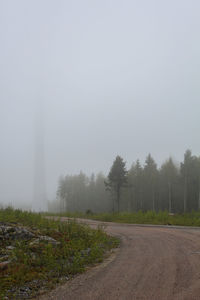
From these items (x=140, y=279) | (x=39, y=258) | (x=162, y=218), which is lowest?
(x=162, y=218)

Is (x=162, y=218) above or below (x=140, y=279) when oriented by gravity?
below

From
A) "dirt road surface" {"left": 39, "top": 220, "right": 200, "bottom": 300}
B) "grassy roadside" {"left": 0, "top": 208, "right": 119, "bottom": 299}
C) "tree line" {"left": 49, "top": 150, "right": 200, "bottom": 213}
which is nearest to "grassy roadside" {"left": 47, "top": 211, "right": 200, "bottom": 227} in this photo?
"grassy roadside" {"left": 0, "top": 208, "right": 119, "bottom": 299}

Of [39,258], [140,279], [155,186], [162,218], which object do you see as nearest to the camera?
[140,279]

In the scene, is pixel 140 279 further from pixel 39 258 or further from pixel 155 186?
pixel 155 186

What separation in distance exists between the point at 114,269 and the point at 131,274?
0.79 metres

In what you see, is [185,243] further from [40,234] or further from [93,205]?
[93,205]

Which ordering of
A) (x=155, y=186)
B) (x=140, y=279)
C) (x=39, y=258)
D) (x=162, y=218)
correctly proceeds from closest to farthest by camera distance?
1. (x=140, y=279)
2. (x=39, y=258)
3. (x=162, y=218)
4. (x=155, y=186)

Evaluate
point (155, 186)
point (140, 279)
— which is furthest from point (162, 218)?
point (155, 186)

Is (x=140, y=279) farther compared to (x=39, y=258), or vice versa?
(x=39, y=258)

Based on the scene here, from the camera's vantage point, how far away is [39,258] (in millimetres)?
7918

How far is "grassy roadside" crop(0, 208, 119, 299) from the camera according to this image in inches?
240

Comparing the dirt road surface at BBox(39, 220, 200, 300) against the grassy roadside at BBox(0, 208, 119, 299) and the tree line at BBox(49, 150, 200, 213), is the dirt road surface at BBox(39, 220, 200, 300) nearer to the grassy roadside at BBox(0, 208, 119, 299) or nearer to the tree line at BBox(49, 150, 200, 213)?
the grassy roadside at BBox(0, 208, 119, 299)

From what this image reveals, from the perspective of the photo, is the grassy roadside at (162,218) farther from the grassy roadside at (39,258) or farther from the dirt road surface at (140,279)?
the dirt road surface at (140,279)

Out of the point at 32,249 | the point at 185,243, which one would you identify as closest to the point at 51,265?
the point at 32,249
